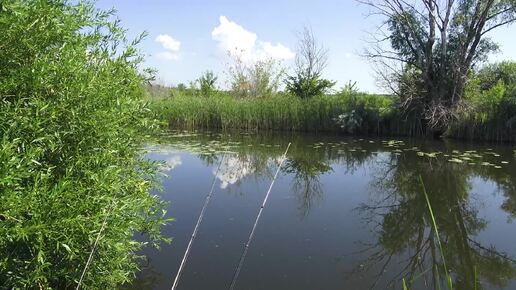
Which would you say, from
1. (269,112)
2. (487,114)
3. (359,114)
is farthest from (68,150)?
(269,112)

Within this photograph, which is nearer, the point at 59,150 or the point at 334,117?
the point at 59,150

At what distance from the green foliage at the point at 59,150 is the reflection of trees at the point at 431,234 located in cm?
196

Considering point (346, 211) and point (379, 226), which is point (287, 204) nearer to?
point (346, 211)

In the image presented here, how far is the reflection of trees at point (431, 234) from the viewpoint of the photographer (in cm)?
388

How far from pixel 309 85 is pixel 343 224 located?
16.1m

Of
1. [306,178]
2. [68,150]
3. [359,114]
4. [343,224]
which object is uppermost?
[359,114]

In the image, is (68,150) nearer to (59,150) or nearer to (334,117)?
(59,150)

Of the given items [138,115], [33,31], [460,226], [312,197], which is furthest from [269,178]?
[33,31]

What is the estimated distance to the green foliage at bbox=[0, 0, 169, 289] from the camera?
2.13 metres

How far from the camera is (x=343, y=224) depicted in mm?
5336

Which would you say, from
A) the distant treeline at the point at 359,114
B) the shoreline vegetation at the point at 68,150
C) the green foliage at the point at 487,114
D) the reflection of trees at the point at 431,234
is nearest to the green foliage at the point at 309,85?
the distant treeline at the point at 359,114

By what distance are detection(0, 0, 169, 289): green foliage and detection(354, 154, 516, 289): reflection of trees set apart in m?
1.96

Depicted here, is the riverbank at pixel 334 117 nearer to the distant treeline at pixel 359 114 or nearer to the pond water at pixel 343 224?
the distant treeline at pixel 359 114

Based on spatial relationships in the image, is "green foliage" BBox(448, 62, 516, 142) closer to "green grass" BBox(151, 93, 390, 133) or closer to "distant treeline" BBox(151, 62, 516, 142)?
"distant treeline" BBox(151, 62, 516, 142)
